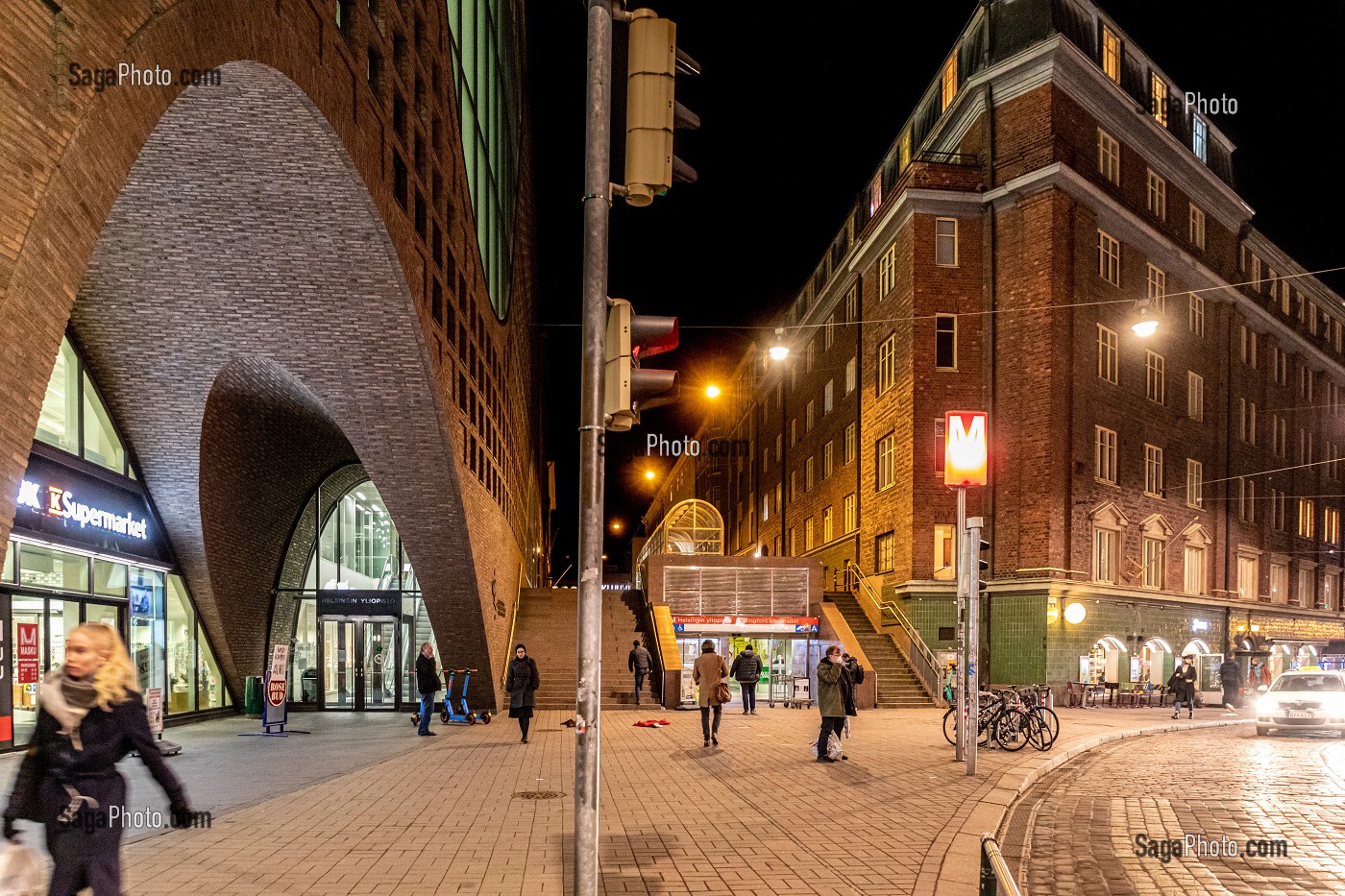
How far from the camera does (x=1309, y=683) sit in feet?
73.5

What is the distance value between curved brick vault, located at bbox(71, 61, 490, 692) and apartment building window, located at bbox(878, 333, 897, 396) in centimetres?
1736

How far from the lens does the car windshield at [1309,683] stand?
22.0 meters

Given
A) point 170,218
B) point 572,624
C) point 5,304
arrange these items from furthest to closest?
point 572,624 < point 170,218 < point 5,304

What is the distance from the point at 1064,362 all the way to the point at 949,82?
38.2ft

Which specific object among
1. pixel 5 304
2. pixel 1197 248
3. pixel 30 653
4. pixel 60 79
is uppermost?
pixel 1197 248

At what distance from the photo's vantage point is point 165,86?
7.04 meters

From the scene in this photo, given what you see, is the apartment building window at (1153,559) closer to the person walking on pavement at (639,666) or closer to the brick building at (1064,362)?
the brick building at (1064,362)

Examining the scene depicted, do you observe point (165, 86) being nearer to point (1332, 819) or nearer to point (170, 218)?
point (170, 218)

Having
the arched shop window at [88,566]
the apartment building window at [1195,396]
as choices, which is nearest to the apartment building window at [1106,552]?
the apartment building window at [1195,396]

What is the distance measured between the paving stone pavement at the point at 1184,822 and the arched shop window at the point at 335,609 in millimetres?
15397

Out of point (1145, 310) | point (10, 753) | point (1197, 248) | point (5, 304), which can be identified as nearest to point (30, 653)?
point (10, 753)

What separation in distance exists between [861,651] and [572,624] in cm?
812

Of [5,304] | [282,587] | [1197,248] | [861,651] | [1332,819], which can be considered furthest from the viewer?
[1197,248]

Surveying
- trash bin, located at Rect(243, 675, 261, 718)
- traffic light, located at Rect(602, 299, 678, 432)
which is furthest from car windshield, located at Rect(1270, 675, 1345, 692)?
trash bin, located at Rect(243, 675, 261, 718)
